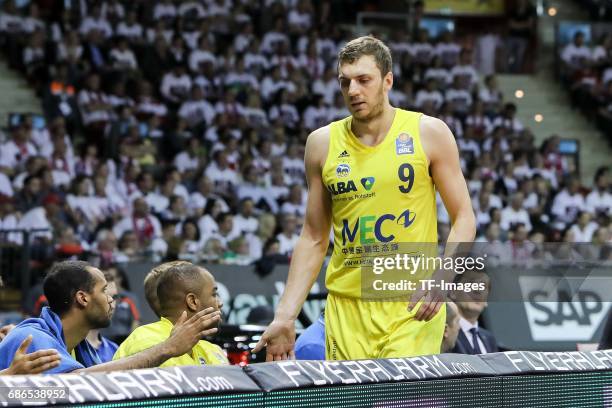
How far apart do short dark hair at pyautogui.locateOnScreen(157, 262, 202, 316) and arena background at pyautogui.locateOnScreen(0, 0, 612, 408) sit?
2.53 metres

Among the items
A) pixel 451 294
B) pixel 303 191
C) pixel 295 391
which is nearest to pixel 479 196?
pixel 303 191

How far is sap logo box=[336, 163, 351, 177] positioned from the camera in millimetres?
5980

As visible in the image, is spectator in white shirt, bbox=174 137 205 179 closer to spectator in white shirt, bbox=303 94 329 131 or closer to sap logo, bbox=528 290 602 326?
spectator in white shirt, bbox=303 94 329 131

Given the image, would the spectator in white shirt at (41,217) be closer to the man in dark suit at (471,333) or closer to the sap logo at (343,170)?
the man in dark suit at (471,333)

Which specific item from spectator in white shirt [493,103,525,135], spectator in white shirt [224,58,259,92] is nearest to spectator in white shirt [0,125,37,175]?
spectator in white shirt [224,58,259,92]

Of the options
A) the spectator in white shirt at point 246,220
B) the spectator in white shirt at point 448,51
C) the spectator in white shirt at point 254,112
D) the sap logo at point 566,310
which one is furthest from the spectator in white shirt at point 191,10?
the sap logo at point 566,310

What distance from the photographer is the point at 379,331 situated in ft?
19.4

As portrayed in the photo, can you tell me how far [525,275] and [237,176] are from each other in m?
7.13

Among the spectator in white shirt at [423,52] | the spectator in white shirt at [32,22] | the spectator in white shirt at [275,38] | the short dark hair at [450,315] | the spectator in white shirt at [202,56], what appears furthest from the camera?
the spectator in white shirt at [423,52]

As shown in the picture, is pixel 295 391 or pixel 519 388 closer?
pixel 295 391

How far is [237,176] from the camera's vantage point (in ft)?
63.5

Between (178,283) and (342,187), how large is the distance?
123cm

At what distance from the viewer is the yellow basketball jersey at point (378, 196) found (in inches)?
232

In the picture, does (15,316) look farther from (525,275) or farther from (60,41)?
(60,41)
